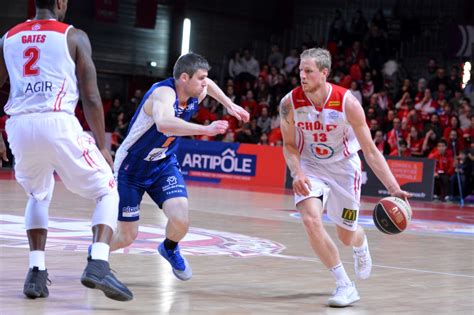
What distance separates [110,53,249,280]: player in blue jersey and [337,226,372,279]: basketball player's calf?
4.14 feet

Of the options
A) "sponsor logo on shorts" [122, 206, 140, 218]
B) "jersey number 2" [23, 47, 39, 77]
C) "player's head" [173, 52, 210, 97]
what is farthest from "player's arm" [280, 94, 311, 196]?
"jersey number 2" [23, 47, 39, 77]

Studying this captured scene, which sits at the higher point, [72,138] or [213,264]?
[72,138]

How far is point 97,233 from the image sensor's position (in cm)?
645

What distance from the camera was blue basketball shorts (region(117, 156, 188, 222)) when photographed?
25.5 ft

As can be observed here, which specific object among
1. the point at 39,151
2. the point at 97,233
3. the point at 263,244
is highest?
the point at 39,151

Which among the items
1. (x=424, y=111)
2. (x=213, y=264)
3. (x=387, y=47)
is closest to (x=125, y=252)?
(x=213, y=264)

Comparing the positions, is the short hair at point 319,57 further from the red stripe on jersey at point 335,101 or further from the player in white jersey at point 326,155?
the red stripe on jersey at point 335,101

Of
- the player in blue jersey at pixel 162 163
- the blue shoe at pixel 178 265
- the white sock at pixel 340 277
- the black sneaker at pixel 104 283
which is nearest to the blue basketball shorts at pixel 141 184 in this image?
the player in blue jersey at pixel 162 163

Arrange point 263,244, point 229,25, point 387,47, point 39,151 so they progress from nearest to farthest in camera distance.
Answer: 1. point 39,151
2. point 263,244
3. point 387,47
4. point 229,25

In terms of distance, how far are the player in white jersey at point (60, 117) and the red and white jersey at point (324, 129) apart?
179 cm

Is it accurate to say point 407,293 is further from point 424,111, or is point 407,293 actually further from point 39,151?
point 424,111

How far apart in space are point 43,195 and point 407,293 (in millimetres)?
3064

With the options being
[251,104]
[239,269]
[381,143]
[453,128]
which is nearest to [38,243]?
[239,269]

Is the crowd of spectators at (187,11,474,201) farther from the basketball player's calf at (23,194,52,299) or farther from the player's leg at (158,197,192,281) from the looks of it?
the basketball player's calf at (23,194,52,299)
